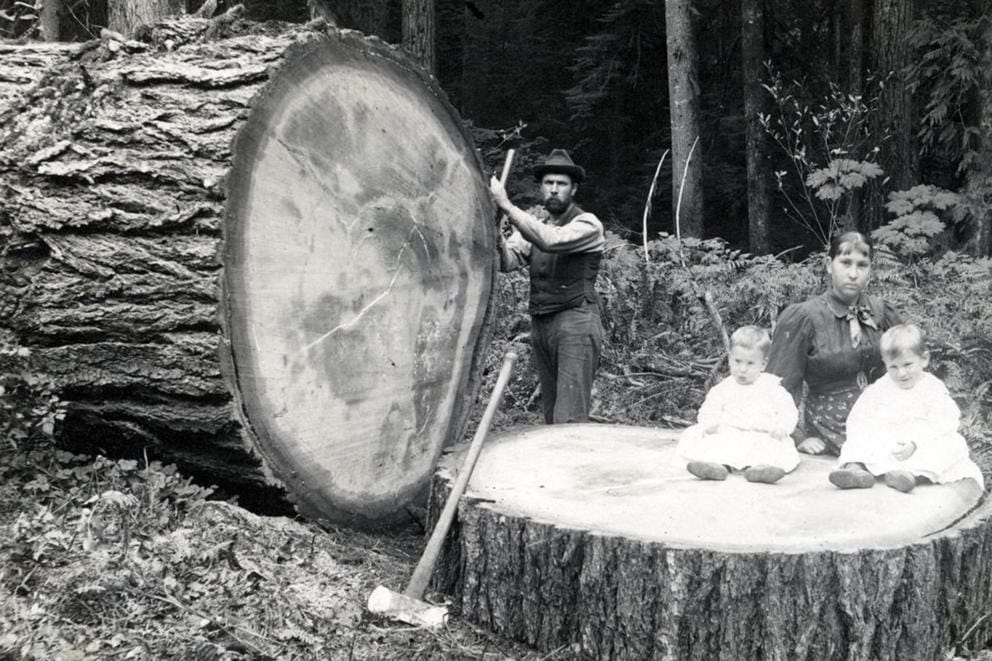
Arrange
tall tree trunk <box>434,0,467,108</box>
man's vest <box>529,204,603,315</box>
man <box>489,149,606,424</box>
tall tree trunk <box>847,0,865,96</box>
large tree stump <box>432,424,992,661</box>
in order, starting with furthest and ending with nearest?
tall tree trunk <box>434,0,467,108</box>
tall tree trunk <box>847,0,865,96</box>
man's vest <box>529,204,603,315</box>
man <box>489,149,606,424</box>
large tree stump <box>432,424,992,661</box>

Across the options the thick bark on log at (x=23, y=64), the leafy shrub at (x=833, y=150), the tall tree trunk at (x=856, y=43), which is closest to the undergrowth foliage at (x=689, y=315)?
the leafy shrub at (x=833, y=150)

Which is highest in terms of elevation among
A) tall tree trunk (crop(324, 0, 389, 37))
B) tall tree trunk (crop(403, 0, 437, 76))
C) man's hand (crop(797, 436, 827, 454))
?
tall tree trunk (crop(324, 0, 389, 37))

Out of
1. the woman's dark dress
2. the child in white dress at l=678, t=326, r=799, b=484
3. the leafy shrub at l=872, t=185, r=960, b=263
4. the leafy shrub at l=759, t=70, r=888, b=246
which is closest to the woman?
the woman's dark dress

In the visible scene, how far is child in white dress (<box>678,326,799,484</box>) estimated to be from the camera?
3.54 meters

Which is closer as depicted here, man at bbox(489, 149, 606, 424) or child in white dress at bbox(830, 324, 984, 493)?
child in white dress at bbox(830, 324, 984, 493)

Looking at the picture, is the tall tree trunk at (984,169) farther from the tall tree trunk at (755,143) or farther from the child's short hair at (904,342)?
the child's short hair at (904,342)

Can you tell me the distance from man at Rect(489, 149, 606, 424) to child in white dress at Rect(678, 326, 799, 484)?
144 centimetres

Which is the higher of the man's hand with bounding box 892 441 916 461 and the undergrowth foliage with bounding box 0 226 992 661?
the man's hand with bounding box 892 441 916 461

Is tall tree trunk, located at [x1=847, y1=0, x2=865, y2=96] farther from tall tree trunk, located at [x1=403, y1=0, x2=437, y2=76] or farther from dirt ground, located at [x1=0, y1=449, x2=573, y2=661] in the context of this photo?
dirt ground, located at [x1=0, y1=449, x2=573, y2=661]

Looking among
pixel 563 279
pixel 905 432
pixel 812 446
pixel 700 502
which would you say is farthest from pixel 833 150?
pixel 700 502

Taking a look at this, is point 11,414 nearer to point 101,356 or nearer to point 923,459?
point 101,356

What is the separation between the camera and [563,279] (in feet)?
17.1

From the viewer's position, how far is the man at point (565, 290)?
5.09m

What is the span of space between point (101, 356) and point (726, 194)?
12190 millimetres
